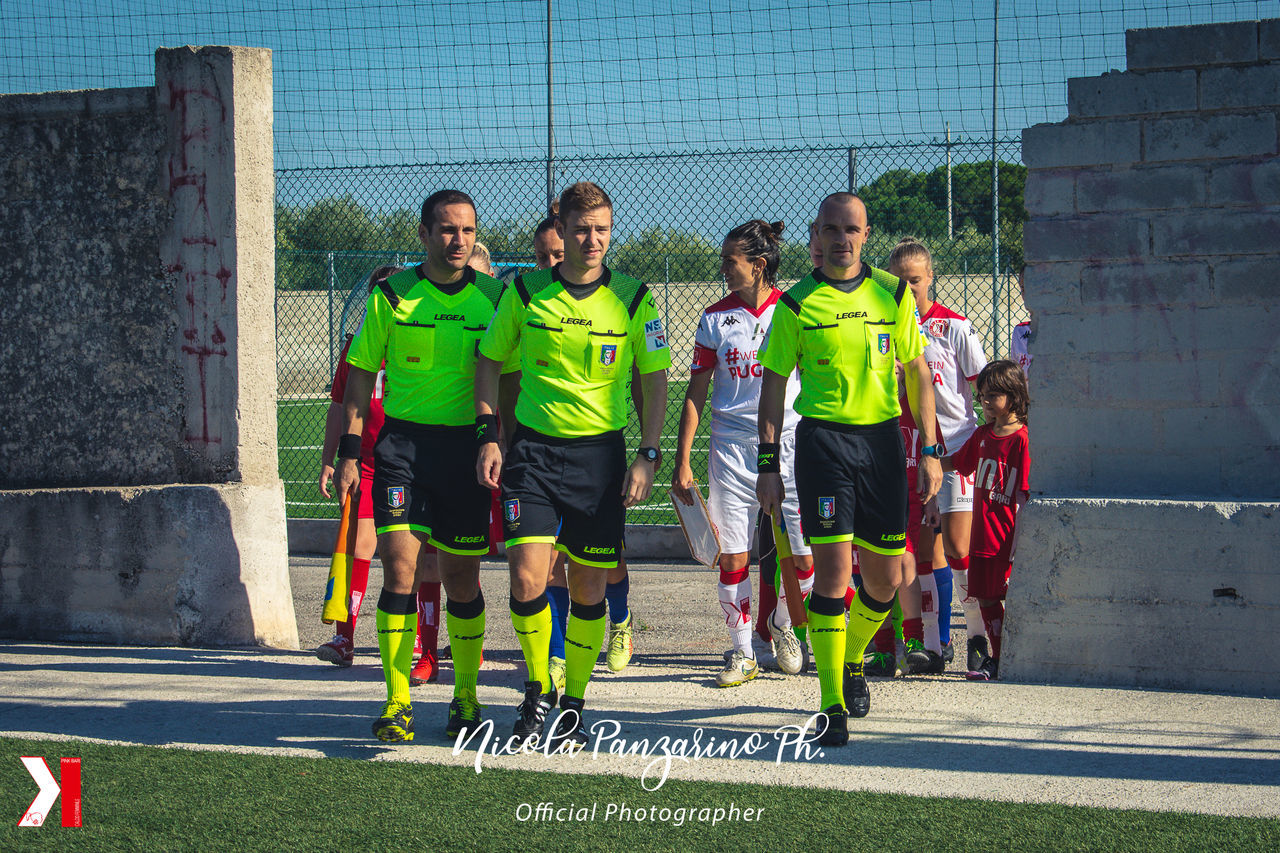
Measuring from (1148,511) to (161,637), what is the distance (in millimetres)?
5325

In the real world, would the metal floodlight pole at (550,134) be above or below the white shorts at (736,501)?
above

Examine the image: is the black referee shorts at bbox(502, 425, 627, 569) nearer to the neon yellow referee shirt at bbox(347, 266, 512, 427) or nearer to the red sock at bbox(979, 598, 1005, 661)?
the neon yellow referee shirt at bbox(347, 266, 512, 427)

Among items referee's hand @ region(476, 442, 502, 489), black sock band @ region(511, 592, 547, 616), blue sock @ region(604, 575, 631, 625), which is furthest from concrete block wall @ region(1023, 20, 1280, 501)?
referee's hand @ region(476, 442, 502, 489)

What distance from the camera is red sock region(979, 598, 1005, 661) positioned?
6.04 m

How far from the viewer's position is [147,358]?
7.12 m

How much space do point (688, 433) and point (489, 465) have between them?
1.33 metres

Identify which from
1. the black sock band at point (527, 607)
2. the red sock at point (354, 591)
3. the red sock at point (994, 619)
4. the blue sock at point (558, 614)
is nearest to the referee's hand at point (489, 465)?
the black sock band at point (527, 607)

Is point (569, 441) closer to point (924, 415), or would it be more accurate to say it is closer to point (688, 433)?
point (688, 433)

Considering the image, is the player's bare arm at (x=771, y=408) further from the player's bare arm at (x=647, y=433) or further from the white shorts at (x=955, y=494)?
the white shorts at (x=955, y=494)

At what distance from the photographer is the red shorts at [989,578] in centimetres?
599

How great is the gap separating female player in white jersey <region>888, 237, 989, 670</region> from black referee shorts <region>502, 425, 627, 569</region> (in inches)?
86.0

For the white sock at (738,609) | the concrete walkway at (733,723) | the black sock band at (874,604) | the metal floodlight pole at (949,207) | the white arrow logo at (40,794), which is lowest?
the concrete walkway at (733,723)

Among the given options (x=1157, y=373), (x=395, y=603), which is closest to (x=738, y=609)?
(x=395, y=603)

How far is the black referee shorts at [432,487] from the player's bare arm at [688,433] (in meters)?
0.89
